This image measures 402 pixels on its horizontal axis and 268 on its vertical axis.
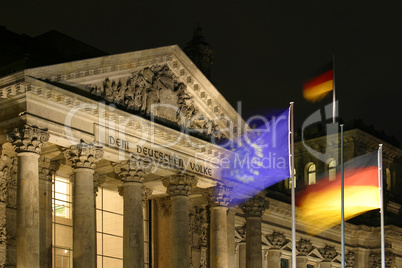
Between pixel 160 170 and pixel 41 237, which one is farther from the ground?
pixel 160 170

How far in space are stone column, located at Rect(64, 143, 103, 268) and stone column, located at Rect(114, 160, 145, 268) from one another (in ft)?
8.68

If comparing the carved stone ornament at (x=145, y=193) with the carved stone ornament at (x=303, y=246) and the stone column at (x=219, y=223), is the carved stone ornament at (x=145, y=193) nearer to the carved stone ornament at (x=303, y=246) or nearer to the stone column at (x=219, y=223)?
the stone column at (x=219, y=223)

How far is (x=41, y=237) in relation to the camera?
36.1 metres

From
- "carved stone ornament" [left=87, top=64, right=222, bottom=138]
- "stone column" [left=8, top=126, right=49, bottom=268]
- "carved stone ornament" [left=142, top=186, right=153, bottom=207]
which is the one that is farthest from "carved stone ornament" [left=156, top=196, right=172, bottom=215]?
"stone column" [left=8, top=126, right=49, bottom=268]

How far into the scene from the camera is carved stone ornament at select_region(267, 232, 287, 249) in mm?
54594

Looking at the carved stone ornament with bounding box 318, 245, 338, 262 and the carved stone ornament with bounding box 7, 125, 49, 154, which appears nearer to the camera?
the carved stone ornament with bounding box 7, 125, 49, 154

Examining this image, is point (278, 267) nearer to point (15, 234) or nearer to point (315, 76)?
point (315, 76)

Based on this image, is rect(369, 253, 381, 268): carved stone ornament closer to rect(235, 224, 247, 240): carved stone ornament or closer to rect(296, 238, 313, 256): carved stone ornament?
rect(296, 238, 313, 256): carved stone ornament

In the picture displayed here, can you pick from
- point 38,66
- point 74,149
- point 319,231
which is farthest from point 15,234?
point 319,231

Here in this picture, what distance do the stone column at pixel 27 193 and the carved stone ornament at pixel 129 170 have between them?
557 centimetres

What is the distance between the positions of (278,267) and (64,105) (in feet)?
81.4

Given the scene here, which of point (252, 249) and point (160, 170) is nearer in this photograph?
point (160, 170)

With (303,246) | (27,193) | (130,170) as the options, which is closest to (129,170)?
(130,170)

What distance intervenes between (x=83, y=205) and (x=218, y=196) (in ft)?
35.5
